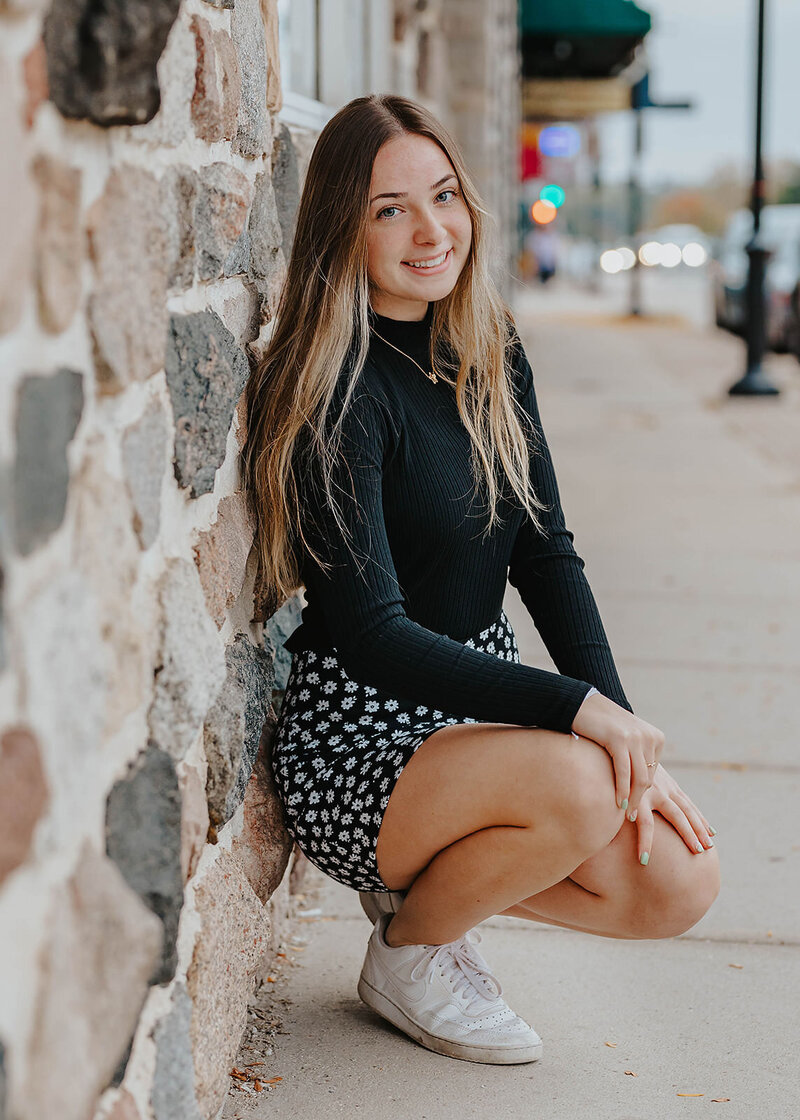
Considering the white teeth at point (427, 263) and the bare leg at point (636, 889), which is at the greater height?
the white teeth at point (427, 263)

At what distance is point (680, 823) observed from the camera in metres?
2.37

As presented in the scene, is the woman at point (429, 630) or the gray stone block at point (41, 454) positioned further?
the woman at point (429, 630)

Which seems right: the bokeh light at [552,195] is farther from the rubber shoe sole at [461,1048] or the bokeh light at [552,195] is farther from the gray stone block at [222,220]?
the rubber shoe sole at [461,1048]

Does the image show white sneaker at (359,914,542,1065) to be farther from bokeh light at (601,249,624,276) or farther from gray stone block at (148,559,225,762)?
bokeh light at (601,249,624,276)

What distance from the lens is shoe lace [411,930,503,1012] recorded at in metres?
2.47

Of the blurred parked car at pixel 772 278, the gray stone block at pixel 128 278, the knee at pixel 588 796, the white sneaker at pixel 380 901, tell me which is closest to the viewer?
the gray stone block at pixel 128 278

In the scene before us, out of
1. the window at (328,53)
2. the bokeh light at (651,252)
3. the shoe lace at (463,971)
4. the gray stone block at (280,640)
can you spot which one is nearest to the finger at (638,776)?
the shoe lace at (463,971)

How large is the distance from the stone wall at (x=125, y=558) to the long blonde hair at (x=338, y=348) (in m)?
0.08

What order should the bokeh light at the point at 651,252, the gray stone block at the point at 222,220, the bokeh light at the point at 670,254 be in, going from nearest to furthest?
the gray stone block at the point at 222,220, the bokeh light at the point at 651,252, the bokeh light at the point at 670,254

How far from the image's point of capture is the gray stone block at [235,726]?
2.05 m

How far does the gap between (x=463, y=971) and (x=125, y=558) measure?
49.2 inches

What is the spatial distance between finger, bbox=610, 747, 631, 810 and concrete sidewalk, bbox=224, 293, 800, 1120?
565 mm

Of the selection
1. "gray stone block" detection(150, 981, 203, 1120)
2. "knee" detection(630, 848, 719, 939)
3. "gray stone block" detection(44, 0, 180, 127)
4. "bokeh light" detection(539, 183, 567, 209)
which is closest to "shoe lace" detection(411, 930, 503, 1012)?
"knee" detection(630, 848, 719, 939)

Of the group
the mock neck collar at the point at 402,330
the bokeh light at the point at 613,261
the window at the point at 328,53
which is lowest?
the mock neck collar at the point at 402,330
